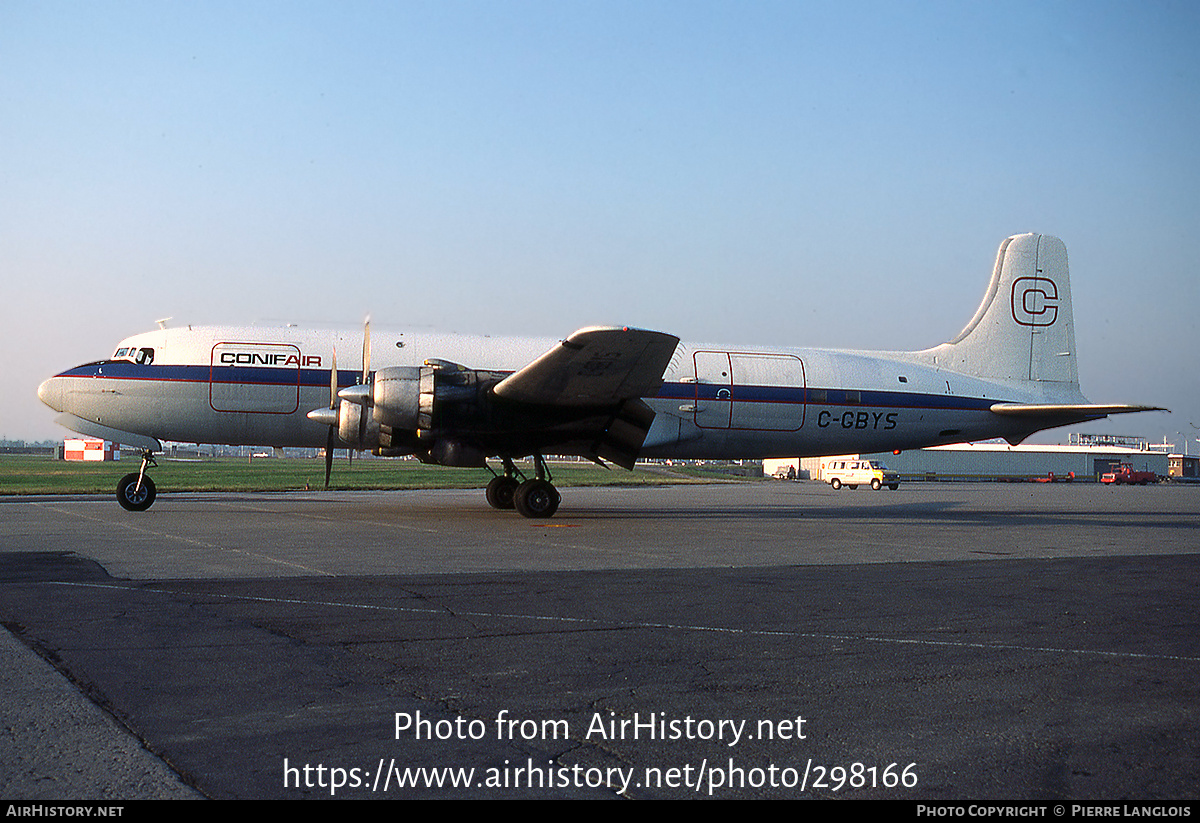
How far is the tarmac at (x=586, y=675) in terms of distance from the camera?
4051 mm

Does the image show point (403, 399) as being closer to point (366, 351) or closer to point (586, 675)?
point (366, 351)

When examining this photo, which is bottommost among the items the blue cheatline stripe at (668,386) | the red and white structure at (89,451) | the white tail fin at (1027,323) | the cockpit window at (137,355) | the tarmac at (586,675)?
the red and white structure at (89,451)

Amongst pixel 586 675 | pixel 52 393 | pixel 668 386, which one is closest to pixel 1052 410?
pixel 668 386

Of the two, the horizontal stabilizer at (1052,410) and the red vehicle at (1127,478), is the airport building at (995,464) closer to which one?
the red vehicle at (1127,478)

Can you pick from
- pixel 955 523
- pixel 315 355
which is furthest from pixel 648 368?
pixel 955 523

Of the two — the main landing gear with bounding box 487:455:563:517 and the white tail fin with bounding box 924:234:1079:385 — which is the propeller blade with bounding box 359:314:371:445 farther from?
the white tail fin with bounding box 924:234:1079:385

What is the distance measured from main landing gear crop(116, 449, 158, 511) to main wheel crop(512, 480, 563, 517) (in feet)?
28.0

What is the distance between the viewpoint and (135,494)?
66.5 feet

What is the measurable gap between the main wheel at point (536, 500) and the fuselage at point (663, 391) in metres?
2.79

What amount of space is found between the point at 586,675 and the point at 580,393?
1293cm

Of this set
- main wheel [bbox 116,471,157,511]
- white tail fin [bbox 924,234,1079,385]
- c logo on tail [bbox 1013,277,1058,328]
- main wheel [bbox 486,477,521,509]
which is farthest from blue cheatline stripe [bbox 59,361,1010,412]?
main wheel [bbox 486,477,521,509]

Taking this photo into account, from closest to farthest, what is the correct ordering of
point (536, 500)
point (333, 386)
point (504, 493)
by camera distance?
point (536, 500) < point (333, 386) < point (504, 493)

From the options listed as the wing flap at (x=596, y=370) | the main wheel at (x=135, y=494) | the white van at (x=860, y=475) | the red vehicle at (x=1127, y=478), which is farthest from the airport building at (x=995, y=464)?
the main wheel at (x=135, y=494)
